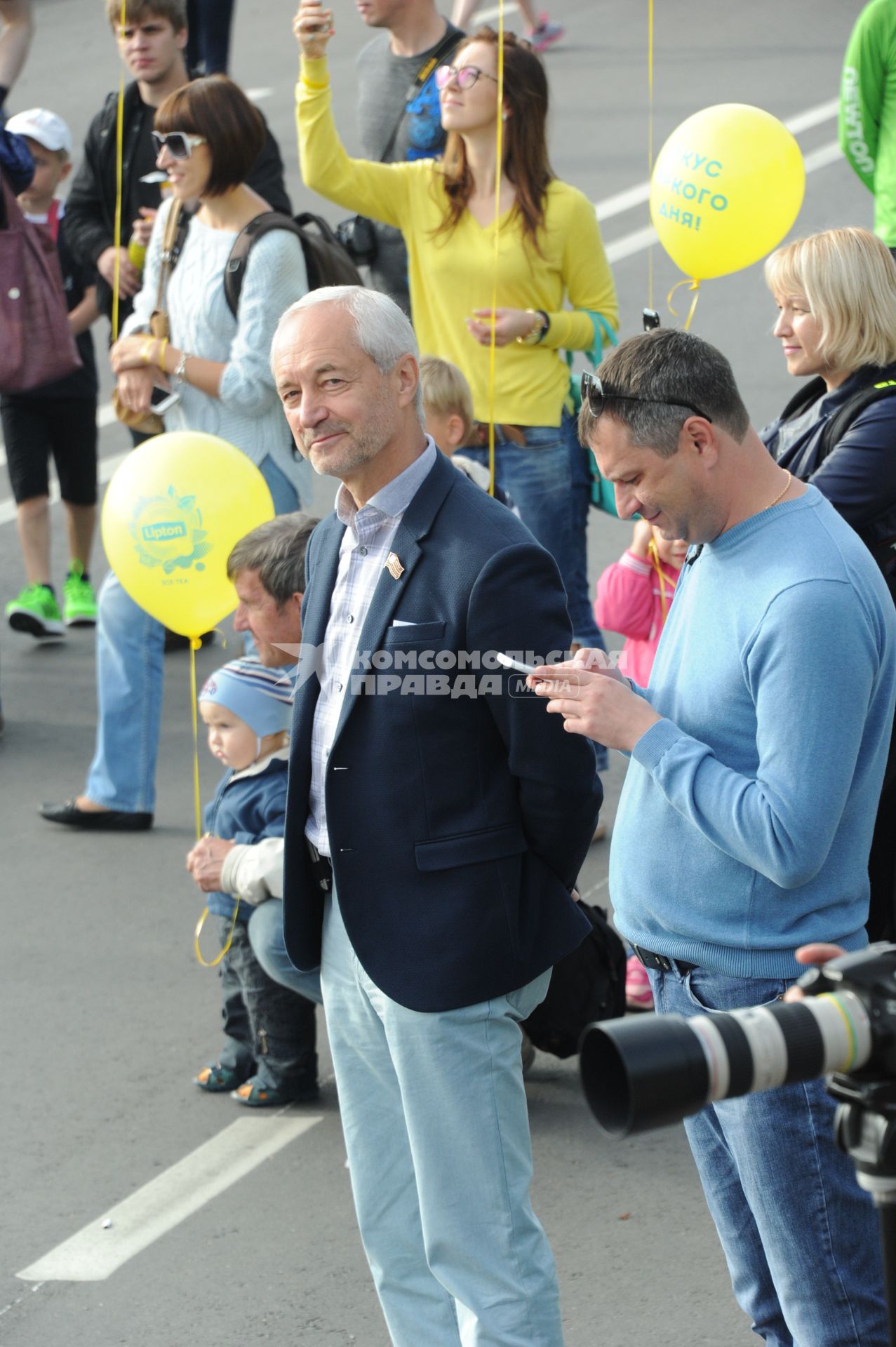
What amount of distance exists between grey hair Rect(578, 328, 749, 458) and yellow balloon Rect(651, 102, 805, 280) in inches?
96.6

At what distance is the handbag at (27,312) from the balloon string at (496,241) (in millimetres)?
2165

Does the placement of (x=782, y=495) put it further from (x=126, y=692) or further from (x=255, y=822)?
(x=126, y=692)

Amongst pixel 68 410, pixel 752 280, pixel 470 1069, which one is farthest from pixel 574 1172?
pixel 752 280

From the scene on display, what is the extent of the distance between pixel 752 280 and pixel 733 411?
9.51 metres

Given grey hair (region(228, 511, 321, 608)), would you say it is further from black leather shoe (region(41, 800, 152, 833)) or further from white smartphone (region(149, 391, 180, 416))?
black leather shoe (region(41, 800, 152, 833))

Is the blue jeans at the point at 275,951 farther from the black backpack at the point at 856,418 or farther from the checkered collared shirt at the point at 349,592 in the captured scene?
the black backpack at the point at 856,418

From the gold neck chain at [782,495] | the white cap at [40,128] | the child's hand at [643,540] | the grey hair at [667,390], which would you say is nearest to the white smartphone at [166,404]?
the child's hand at [643,540]

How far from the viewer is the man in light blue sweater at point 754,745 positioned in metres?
2.49

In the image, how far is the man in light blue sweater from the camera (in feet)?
8.18

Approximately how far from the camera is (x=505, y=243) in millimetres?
5648

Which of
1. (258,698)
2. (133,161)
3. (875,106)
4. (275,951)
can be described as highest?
(875,106)

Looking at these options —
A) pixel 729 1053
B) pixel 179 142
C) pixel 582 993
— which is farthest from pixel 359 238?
pixel 729 1053

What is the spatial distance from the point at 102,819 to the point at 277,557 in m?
2.48

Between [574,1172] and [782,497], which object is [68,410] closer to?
[574,1172]
